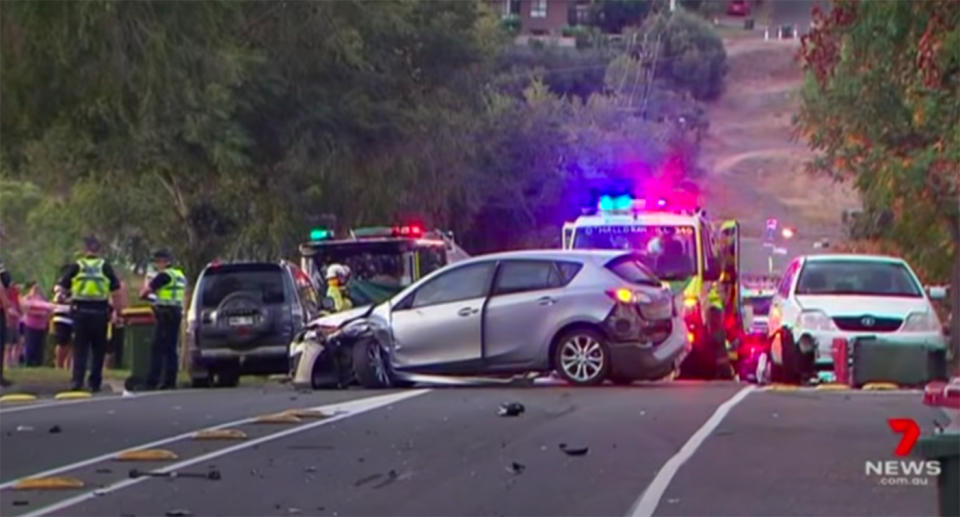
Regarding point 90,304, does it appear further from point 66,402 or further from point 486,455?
point 486,455

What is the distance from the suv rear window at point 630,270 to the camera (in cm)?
2059

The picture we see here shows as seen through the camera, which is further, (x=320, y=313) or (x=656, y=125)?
(x=656, y=125)

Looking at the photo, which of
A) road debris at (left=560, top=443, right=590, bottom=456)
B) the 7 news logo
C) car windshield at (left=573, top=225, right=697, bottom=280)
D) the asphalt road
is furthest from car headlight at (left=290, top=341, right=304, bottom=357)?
the 7 news logo

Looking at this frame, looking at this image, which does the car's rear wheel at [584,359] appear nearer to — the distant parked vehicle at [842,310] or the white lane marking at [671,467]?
the distant parked vehicle at [842,310]

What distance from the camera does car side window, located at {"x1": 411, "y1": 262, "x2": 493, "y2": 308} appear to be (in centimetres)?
2061

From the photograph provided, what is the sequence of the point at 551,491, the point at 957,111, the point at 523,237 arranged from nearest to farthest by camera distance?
the point at 551,491, the point at 957,111, the point at 523,237

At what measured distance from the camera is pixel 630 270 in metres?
20.8

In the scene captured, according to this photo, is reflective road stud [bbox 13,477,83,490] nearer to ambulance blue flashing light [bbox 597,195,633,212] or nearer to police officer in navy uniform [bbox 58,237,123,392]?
police officer in navy uniform [bbox 58,237,123,392]

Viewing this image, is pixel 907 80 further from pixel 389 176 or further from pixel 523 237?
pixel 523 237

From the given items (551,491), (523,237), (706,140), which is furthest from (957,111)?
(706,140)

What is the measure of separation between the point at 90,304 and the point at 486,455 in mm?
9678

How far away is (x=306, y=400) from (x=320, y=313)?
23.5ft

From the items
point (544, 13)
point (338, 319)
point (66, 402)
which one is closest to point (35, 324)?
point (338, 319)

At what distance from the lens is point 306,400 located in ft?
60.8
